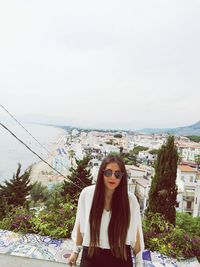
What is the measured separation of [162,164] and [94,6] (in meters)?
2.95

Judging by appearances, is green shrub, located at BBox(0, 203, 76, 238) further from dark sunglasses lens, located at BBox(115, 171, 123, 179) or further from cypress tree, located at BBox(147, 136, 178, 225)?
cypress tree, located at BBox(147, 136, 178, 225)

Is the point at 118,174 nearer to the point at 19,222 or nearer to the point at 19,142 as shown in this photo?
the point at 19,222

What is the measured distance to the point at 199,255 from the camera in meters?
2.26

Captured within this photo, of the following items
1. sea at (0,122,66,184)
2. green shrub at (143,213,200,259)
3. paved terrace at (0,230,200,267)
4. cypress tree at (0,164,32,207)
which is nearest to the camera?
paved terrace at (0,230,200,267)

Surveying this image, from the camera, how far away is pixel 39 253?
2.01 metres

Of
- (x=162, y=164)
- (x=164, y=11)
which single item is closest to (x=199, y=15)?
(x=164, y=11)

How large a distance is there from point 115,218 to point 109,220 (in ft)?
0.11

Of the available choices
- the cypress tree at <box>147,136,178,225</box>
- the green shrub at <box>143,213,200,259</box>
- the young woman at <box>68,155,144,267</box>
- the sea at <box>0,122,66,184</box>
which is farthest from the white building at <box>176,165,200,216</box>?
the young woman at <box>68,155,144,267</box>

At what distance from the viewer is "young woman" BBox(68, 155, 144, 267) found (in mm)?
1132

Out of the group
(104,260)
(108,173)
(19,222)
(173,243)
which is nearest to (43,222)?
(19,222)

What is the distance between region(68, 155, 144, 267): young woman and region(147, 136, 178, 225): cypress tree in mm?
3010

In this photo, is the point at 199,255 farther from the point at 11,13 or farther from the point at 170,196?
the point at 11,13

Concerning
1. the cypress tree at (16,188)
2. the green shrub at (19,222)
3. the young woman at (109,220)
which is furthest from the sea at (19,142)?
the young woman at (109,220)

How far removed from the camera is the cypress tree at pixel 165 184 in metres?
4.05
